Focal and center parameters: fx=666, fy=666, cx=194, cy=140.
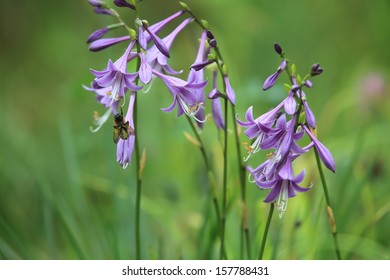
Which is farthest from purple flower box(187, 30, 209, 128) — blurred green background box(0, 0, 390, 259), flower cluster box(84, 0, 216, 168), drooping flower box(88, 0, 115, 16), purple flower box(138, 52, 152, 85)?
blurred green background box(0, 0, 390, 259)

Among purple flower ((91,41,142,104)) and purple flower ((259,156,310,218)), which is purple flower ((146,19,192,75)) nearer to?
purple flower ((91,41,142,104))

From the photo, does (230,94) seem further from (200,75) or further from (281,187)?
(281,187)

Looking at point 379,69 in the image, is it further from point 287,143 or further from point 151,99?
point 287,143

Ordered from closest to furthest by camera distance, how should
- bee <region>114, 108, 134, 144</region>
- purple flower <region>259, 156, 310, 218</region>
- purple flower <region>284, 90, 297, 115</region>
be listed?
1. purple flower <region>284, 90, 297, 115</region>
2. purple flower <region>259, 156, 310, 218</region>
3. bee <region>114, 108, 134, 144</region>

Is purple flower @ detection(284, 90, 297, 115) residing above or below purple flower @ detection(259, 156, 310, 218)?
above

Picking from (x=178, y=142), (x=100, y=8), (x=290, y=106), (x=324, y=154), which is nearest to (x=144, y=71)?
(x=100, y=8)

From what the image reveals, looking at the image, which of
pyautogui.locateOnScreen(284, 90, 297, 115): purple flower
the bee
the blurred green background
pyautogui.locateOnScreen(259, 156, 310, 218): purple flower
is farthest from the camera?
the blurred green background
